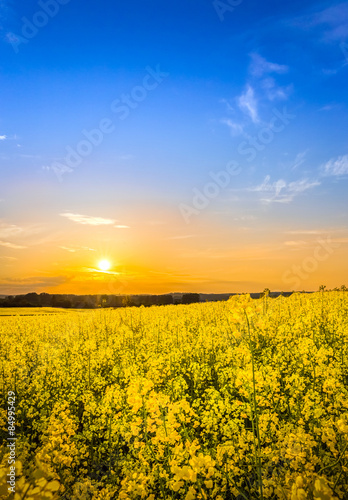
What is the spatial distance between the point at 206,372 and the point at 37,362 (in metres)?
5.00

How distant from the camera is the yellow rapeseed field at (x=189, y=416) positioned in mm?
2998

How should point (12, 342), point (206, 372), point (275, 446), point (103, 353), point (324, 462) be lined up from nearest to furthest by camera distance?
point (324, 462) < point (275, 446) < point (206, 372) < point (103, 353) < point (12, 342)

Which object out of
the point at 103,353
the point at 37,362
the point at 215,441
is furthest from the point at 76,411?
the point at 37,362

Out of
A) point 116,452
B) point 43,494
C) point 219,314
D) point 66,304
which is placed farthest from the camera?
point 66,304

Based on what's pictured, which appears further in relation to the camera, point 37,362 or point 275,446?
point 37,362

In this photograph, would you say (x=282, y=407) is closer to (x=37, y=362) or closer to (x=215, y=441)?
(x=215, y=441)

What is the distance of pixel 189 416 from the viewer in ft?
13.4

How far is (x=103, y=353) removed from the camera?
823 cm

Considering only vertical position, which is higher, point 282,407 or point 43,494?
point 43,494

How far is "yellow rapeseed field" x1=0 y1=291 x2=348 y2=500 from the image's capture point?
3.00 metres
